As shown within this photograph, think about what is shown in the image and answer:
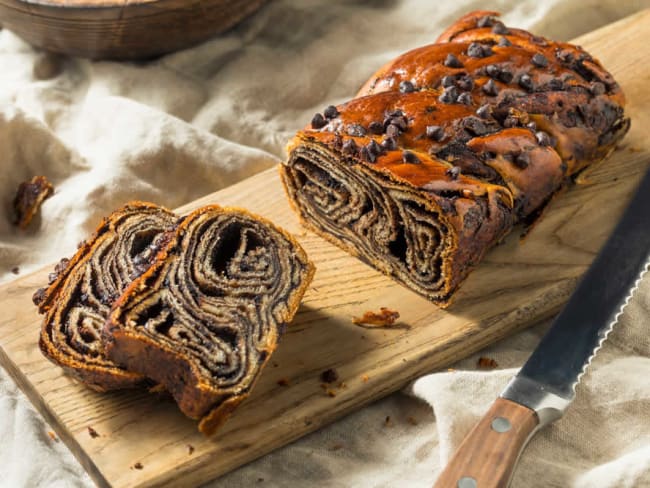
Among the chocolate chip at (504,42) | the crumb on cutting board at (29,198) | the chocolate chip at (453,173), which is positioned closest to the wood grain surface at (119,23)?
the crumb on cutting board at (29,198)

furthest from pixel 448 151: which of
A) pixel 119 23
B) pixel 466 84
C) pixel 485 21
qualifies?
pixel 119 23

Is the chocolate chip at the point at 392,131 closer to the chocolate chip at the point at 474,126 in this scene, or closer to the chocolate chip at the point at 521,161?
the chocolate chip at the point at 474,126

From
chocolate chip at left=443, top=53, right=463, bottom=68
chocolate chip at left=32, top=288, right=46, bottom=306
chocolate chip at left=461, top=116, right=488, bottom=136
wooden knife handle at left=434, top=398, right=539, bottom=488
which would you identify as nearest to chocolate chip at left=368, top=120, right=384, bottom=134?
chocolate chip at left=461, top=116, right=488, bottom=136

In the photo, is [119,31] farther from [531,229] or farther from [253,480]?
[253,480]

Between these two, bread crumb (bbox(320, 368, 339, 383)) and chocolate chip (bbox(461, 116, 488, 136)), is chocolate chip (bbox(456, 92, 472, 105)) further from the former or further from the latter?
bread crumb (bbox(320, 368, 339, 383))

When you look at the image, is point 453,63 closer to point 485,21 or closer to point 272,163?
point 485,21
